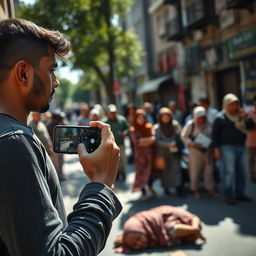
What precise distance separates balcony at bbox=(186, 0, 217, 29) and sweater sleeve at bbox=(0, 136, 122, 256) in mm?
17762

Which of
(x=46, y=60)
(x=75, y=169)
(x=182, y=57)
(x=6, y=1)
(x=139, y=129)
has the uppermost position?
(x=182, y=57)

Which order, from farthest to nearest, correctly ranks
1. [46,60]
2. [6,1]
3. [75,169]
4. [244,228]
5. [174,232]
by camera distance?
[75,169], [244,228], [174,232], [6,1], [46,60]

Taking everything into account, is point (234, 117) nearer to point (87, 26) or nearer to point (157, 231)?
point (157, 231)

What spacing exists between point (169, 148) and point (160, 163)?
346 mm

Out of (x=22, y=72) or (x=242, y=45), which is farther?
(x=242, y=45)

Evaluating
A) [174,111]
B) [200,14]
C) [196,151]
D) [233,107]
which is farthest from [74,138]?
[200,14]

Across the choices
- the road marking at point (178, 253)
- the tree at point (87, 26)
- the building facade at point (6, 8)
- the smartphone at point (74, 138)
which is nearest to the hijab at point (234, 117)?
the road marking at point (178, 253)

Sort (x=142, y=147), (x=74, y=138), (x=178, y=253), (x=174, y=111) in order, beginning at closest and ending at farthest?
1. (x=74, y=138)
2. (x=178, y=253)
3. (x=142, y=147)
4. (x=174, y=111)

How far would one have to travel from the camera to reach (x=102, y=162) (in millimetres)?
1245

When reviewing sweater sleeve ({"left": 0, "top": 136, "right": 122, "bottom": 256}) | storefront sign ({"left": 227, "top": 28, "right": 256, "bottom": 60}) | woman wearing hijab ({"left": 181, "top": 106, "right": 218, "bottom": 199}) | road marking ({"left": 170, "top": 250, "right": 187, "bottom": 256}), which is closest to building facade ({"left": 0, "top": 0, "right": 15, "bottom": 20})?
sweater sleeve ({"left": 0, "top": 136, "right": 122, "bottom": 256})

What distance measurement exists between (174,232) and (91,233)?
3.81 metres

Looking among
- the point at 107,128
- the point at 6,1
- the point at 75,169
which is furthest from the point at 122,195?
the point at 107,128

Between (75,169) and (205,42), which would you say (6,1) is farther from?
(205,42)

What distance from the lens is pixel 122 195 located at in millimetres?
7992
